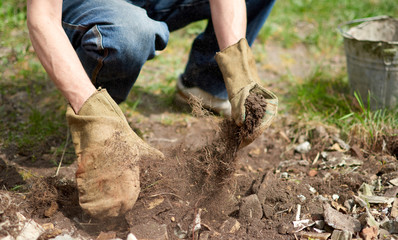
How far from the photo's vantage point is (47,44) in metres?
1.47

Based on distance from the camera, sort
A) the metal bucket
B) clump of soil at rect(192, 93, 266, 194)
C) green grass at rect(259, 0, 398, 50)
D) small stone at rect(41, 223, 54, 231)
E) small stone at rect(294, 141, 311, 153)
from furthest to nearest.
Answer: green grass at rect(259, 0, 398, 50) → the metal bucket → small stone at rect(294, 141, 311, 153) → clump of soil at rect(192, 93, 266, 194) → small stone at rect(41, 223, 54, 231)

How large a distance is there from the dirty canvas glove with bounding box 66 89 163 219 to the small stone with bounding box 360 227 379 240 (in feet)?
3.02

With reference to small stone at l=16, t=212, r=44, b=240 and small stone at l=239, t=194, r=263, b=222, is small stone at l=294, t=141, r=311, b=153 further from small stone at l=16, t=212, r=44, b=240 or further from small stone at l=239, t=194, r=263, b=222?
small stone at l=16, t=212, r=44, b=240

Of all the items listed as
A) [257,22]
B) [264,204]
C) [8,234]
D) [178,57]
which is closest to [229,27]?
[257,22]

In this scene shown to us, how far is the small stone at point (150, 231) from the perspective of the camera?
1.46m

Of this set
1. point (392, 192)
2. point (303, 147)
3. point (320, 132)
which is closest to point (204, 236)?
point (392, 192)

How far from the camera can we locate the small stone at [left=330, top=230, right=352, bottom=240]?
148cm

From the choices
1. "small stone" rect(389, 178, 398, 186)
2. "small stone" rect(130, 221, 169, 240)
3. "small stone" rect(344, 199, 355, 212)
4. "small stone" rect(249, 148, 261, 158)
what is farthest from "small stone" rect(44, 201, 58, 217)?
"small stone" rect(389, 178, 398, 186)

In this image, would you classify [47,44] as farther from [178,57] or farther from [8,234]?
[178,57]

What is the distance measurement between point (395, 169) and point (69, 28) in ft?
6.00

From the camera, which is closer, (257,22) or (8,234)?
(8,234)

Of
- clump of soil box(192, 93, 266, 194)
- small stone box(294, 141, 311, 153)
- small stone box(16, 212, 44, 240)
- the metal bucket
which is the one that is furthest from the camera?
the metal bucket

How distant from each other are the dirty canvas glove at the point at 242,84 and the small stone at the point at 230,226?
1.10 ft

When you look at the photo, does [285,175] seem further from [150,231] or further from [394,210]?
[150,231]
